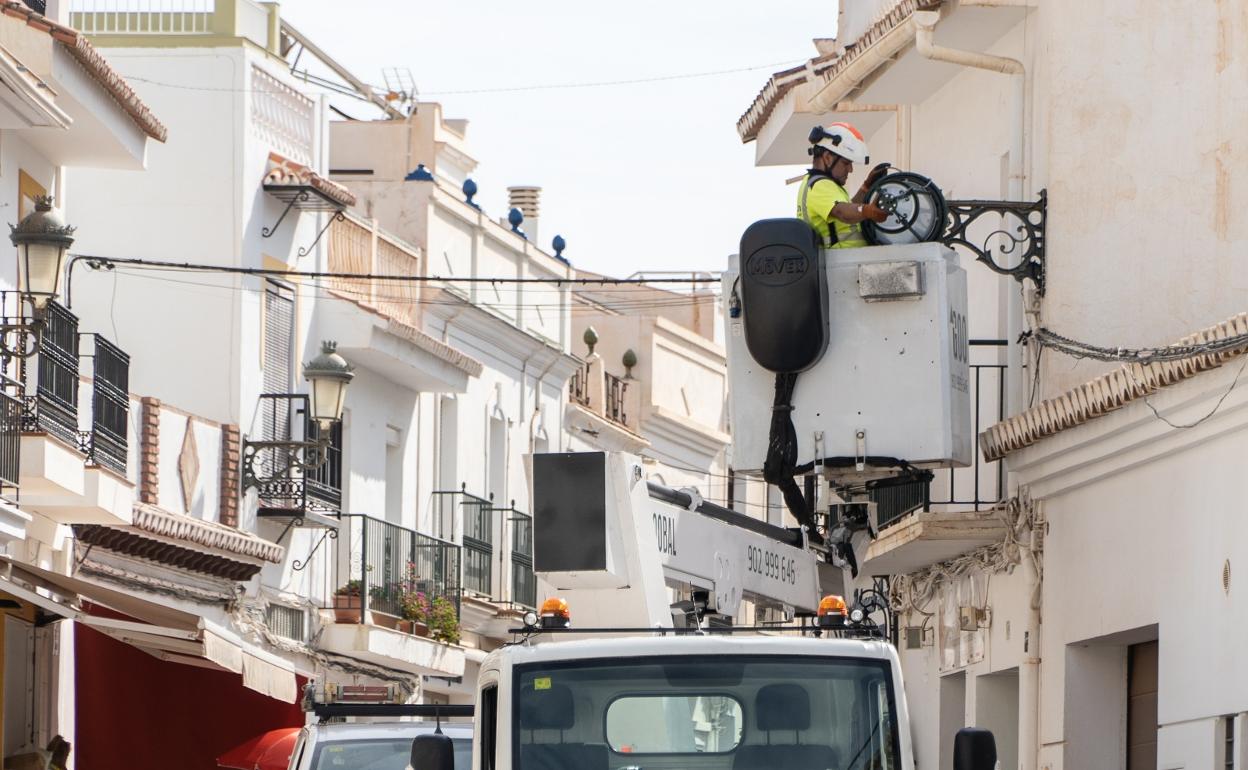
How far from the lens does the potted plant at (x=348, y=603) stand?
31.3 metres

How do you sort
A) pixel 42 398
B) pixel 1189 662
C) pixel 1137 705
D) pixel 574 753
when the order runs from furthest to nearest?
pixel 42 398 < pixel 1137 705 < pixel 1189 662 < pixel 574 753

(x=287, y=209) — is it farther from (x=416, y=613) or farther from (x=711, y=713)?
(x=711, y=713)

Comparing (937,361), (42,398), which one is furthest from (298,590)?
(937,361)

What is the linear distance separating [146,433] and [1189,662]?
508 inches

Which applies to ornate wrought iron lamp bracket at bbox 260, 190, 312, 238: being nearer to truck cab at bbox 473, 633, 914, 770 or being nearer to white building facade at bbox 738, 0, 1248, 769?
white building facade at bbox 738, 0, 1248, 769

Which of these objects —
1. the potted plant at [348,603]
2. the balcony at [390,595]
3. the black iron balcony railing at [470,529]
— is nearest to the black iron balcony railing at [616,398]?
the black iron balcony railing at [470,529]

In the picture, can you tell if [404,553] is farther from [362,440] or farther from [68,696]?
[68,696]

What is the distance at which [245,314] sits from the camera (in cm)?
2923

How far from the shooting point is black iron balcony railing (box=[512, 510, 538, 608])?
37.2m

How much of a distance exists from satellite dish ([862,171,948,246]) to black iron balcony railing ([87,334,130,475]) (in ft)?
28.0

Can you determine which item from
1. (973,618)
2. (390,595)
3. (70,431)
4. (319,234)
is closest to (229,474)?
(319,234)

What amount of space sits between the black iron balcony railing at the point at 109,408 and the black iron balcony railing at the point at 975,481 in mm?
6377

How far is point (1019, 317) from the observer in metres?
17.3

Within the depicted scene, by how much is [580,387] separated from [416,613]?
1034 centimetres
